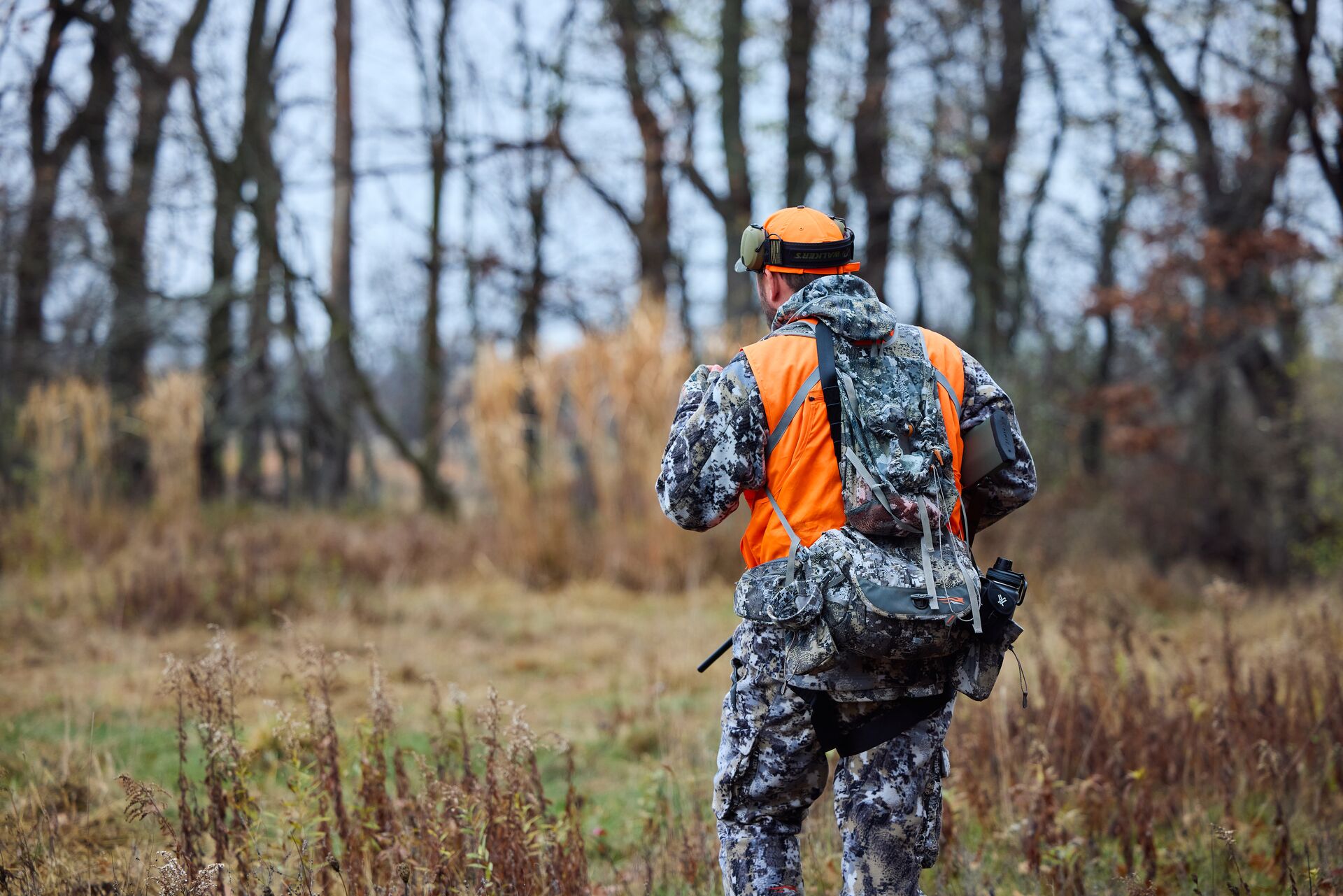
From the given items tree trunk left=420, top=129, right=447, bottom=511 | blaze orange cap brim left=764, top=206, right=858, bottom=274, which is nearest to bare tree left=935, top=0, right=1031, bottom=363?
tree trunk left=420, top=129, right=447, bottom=511

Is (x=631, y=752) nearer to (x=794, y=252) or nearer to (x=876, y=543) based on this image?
(x=876, y=543)

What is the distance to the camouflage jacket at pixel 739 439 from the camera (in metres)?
2.28

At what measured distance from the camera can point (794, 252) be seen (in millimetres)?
2443

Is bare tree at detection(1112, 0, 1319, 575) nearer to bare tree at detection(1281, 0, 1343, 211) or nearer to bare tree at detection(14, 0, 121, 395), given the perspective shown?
bare tree at detection(1281, 0, 1343, 211)

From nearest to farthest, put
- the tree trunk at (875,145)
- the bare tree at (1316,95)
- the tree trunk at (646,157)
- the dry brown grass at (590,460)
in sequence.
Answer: the bare tree at (1316,95) → the dry brown grass at (590,460) → the tree trunk at (875,145) → the tree trunk at (646,157)

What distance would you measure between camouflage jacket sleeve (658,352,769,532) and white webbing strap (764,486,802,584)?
0.04 m

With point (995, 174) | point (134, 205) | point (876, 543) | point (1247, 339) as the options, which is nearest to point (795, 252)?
point (876, 543)

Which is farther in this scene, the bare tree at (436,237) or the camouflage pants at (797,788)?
the bare tree at (436,237)

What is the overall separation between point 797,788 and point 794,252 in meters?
1.27

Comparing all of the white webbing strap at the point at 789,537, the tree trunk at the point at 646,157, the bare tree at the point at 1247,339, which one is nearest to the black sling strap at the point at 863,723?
the white webbing strap at the point at 789,537

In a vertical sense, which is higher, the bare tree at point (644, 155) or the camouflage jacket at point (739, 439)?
the bare tree at point (644, 155)

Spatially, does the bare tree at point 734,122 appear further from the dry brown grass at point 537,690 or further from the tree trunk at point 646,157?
the dry brown grass at point 537,690

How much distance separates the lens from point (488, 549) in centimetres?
887

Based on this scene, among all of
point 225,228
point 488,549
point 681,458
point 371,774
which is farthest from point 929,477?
point 225,228
